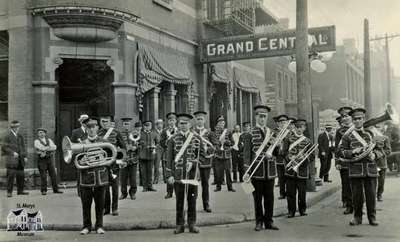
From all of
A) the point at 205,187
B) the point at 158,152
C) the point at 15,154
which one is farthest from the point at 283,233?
the point at 158,152

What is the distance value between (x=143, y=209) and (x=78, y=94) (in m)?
5.31

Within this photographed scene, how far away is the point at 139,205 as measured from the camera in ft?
33.8

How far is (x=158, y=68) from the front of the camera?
15070 millimetres

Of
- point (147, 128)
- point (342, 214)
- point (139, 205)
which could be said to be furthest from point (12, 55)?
point (342, 214)

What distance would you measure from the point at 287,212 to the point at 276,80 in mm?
19972

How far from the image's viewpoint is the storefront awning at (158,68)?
1432 centimetres

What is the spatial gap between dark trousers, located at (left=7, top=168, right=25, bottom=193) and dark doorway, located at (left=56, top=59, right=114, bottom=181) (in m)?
1.67

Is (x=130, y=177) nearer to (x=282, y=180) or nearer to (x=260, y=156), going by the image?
(x=282, y=180)

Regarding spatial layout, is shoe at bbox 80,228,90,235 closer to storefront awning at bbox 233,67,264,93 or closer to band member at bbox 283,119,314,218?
band member at bbox 283,119,314,218

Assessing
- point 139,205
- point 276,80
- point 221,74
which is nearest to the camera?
point 139,205

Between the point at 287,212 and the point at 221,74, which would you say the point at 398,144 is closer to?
the point at 221,74

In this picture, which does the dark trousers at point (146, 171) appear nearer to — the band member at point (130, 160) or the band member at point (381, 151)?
the band member at point (130, 160)

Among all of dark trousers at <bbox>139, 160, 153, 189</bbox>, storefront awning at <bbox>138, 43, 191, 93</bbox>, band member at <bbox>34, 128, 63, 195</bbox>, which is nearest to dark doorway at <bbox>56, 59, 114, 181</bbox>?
storefront awning at <bbox>138, 43, 191, 93</bbox>

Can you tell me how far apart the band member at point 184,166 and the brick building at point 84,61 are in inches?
228
